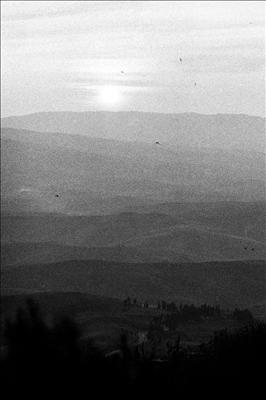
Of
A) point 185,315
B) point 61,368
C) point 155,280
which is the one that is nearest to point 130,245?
point 155,280

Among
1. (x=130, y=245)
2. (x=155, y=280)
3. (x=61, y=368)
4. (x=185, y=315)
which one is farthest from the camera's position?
(x=130, y=245)

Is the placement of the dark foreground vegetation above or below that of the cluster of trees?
above

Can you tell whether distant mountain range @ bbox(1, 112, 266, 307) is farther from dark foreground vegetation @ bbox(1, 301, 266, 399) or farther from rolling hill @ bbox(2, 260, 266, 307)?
dark foreground vegetation @ bbox(1, 301, 266, 399)

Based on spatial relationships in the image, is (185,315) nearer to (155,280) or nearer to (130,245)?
(155,280)

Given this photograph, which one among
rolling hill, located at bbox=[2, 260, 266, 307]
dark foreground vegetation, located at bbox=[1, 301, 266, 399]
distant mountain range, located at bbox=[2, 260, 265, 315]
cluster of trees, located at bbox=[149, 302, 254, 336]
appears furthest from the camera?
rolling hill, located at bbox=[2, 260, 266, 307]

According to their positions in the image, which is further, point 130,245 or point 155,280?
point 130,245

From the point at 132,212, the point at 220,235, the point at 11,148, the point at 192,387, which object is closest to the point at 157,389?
the point at 192,387

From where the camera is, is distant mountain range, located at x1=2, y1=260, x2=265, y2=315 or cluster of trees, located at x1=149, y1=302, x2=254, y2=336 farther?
distant mountain range, located at x1=2, y1=260, x2=265, y2=315

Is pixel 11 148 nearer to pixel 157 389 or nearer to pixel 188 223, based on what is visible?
pixel 188 223

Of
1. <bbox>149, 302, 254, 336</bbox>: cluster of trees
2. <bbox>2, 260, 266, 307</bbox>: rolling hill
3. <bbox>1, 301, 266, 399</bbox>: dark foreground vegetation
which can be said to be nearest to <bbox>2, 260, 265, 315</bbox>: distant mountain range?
<bbox>2, 260, 266, 307</bbox>: rolling hill

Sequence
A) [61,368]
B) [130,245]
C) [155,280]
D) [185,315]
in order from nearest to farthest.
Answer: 1. [61,368]
2. [185,315]
3. [155,280]
4. [130,245]

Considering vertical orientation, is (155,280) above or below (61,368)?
above
